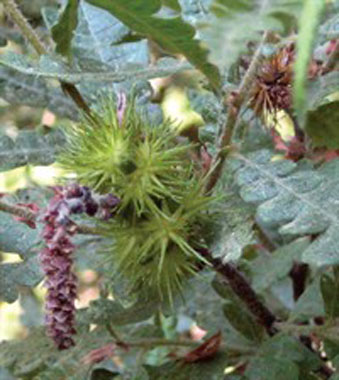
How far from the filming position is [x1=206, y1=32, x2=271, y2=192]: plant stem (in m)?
0.68

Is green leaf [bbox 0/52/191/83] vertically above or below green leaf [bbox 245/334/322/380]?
above

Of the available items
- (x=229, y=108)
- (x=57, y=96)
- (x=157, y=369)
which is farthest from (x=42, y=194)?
(x=229, y=108)

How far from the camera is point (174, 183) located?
706mm

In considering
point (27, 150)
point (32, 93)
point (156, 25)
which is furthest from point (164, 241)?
point (32, 93)

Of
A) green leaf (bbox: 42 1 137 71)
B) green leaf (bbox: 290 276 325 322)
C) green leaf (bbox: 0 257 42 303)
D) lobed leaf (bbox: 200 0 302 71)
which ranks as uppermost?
green leaf (bbox: 42 1 137 71)

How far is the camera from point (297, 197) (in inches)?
29.0

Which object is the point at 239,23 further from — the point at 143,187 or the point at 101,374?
the point at 101,374

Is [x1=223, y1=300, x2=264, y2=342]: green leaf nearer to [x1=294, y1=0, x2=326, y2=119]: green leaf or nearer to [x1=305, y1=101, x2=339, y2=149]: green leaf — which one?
[x1=305, y1=101, x2=339, y2=149]: green leaf

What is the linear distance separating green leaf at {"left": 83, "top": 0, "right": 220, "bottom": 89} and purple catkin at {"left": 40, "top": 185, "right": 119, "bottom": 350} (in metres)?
0.14

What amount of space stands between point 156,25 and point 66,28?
13 centimetres

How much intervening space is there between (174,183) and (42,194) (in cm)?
35

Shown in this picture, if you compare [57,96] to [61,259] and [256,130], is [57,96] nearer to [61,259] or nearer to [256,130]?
[256,130]

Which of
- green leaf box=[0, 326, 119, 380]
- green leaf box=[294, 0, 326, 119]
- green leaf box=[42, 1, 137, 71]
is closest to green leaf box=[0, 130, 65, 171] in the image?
green leaf box=[42, 1, 137, 71]

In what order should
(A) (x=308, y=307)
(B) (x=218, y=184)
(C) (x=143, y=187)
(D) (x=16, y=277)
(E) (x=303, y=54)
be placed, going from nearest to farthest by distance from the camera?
(E) (x=303, y=54) < (C) (x=143, y=187) < (B) (x=218, y=184) < (D) (x=16, y=277) < (A) (x=308, y=307)
